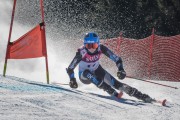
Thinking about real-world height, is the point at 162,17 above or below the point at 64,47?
above

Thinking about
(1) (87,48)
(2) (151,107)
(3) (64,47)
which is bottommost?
(2) (151,107)

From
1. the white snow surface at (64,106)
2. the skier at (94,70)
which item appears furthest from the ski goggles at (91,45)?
the white snow surface at (64,106)

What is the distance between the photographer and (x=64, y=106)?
235 inches

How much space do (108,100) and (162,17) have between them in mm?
18099

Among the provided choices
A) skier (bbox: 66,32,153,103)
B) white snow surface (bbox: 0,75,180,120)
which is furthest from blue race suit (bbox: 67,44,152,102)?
white snow surface (bbox: 0,75,180,120)

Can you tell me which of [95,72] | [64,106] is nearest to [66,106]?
[64,106]

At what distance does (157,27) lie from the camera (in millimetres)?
24234

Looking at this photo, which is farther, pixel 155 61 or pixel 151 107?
pixel 155 61

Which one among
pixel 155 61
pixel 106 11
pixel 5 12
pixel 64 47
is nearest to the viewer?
pixel 155 61

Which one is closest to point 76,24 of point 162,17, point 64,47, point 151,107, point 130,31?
point 130,31

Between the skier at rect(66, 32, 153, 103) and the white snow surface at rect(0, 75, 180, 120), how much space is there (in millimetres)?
294

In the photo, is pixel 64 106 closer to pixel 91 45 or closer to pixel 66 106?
pixel 66 106

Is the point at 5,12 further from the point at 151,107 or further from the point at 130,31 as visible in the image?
the point at 151,107

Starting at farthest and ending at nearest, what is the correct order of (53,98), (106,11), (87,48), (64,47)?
(106,11), (64,47), (87,48), (53,98)
